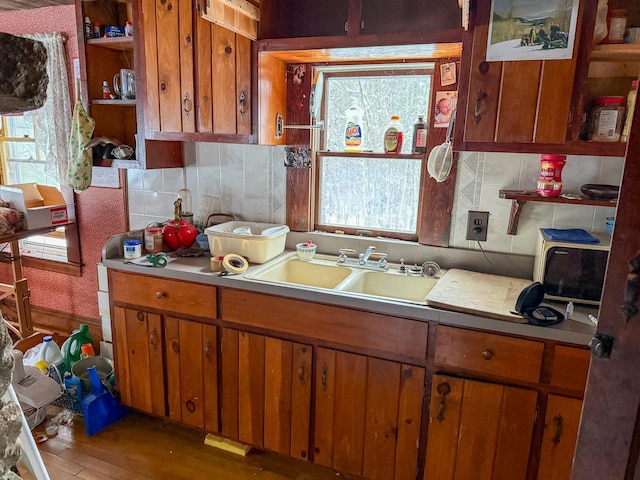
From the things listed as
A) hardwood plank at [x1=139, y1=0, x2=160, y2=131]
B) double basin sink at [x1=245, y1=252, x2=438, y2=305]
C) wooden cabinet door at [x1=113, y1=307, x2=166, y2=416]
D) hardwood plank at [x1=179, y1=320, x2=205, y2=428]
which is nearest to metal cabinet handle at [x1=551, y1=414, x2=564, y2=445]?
double basin sink at [x1=245, y1=252, x2=438, y2=305]

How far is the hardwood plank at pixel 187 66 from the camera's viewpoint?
204cm

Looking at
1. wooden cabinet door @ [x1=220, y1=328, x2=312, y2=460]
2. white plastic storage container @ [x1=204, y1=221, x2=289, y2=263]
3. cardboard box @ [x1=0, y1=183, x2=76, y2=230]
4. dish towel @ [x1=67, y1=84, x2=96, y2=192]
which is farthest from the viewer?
cardboard box @ [x1=0, y1=183, x2=76, y2=230]

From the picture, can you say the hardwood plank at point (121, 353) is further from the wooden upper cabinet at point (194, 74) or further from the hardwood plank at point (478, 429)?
the hardwood plank at point (478, 429)

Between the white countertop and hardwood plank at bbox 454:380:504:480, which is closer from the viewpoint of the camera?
the white countertop

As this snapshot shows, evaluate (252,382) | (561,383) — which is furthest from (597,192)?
(252,382)

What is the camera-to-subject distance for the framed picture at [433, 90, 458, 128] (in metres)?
2.02

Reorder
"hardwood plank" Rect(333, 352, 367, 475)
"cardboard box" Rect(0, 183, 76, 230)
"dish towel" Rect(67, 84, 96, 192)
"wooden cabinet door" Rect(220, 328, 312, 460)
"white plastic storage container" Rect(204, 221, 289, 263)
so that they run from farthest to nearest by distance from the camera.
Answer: "cardboard box" Rect(0, 183, 76, 230) → "dish towel" Rect(67, 84, 96, 192) → "white plastic storage container" Rect(204, 221, 289, 263) → "wooden cabinet door" Rect(220, 328, 312, 460) → "hardwood plank" Rect(333, 352, 367, 475)

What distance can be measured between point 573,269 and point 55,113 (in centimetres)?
291

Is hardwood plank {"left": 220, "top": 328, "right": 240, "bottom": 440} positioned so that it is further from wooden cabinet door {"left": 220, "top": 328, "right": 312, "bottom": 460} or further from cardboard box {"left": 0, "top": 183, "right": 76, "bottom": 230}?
cardboard box {"left": 0, "top": 183, "right": 76, "bottom": 230}

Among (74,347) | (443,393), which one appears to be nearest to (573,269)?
(443,393)

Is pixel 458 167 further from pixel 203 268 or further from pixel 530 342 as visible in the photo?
pixel 203 268

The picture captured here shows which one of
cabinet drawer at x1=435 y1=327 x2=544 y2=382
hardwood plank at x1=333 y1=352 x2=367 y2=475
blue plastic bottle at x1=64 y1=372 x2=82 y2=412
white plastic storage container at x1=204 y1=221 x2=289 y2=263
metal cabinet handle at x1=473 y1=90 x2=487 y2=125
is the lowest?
blue plastic bottle at x1=64 y1=372 x2=82 y2=412

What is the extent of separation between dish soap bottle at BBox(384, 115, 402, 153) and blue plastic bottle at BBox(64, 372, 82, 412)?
1.97m

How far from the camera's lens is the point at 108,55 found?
242cm
